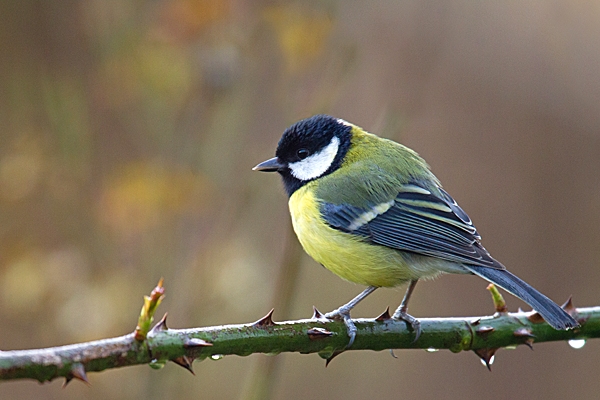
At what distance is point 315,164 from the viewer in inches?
161

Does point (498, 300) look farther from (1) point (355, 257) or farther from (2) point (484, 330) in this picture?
(1) point (355, 257)

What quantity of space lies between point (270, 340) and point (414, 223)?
1672 millimetres

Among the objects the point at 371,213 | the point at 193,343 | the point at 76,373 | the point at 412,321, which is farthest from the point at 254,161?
the point at 76,373

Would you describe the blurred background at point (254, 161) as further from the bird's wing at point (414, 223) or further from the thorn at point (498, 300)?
the thorn at point (498, 300)

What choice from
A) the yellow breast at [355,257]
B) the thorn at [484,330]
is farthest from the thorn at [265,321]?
the yellow breast at [355,257]

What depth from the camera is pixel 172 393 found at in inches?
160

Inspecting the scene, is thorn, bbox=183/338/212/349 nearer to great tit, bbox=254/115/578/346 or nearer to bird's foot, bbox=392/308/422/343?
bird's foot, bbox=392/308/422/343

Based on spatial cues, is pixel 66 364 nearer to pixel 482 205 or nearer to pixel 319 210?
pixel 319 210

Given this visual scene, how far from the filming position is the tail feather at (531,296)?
2494 mm

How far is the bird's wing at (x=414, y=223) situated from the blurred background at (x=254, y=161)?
0.35 metres

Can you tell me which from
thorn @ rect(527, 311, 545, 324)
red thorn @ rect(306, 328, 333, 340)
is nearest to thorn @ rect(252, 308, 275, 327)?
red thorn @ rect(306, 328, 333, 340)

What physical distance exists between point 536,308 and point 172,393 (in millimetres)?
2267

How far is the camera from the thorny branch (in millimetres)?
1725

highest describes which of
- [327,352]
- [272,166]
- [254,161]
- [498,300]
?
[498,300]
